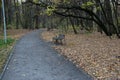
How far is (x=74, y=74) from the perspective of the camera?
1185 centimetres

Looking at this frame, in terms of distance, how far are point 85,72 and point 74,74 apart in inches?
24.5

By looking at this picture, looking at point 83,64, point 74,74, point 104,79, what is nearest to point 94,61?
point 83,64

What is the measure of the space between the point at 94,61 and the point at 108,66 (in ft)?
5.74

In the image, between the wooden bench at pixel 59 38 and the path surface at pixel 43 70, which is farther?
the wooden bench at pixel 59 38

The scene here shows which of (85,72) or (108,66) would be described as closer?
(85,72)

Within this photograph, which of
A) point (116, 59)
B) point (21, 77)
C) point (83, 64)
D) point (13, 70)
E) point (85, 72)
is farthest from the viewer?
point (116, 59)

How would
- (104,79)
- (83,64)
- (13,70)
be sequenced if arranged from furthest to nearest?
1. (83,64)
2. (13,70)
3. (104,79)

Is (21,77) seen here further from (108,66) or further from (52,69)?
(108,66)

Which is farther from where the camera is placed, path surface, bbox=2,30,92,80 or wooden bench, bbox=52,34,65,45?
wooden bench, bbox=52,34,65,45

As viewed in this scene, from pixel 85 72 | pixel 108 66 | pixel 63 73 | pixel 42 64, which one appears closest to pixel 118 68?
pixel 108 66

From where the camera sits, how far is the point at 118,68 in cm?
1274

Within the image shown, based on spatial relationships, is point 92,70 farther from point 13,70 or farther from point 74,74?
point 13,70

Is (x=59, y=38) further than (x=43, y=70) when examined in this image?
Yes

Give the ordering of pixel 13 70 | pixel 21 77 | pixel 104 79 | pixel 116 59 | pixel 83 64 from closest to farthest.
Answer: pixel 104 79
pixel 21 77
pixel 13 70
pixel 83 64
pixel 116 59
